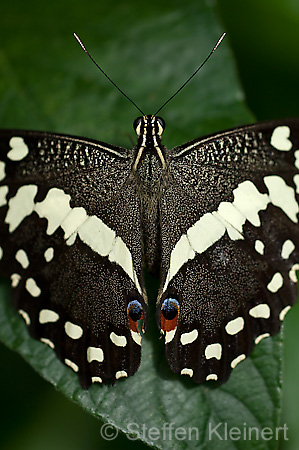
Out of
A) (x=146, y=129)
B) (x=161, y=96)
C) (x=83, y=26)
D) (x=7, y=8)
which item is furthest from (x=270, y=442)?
(x=7, y=8)

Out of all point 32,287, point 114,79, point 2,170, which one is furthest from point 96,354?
point 114,79

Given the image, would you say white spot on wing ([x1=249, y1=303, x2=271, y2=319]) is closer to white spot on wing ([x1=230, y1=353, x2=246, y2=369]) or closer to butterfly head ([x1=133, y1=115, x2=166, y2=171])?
white spot on wing ([x1=230, y1=353, x2=246, y2=369])

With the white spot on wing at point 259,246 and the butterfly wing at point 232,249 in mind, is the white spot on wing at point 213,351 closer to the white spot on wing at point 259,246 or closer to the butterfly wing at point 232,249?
the butterfly wing at point 232,249

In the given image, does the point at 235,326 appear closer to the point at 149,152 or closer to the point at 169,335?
the point at 169,335

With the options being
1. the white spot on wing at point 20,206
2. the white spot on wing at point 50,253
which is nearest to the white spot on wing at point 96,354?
the white spot on wing at point 50,253

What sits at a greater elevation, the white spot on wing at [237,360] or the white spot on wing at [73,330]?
the white spot on wing at [237,360]

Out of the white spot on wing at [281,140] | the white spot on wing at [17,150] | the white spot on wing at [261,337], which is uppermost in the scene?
the white spot on wing at [281,140]

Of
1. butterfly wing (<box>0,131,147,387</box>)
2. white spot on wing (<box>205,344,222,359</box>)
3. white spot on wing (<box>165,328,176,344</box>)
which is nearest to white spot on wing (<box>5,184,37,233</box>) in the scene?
butterfly wing (<box>0,131,147,387</box>)

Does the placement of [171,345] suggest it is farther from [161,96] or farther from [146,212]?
[161,96]
